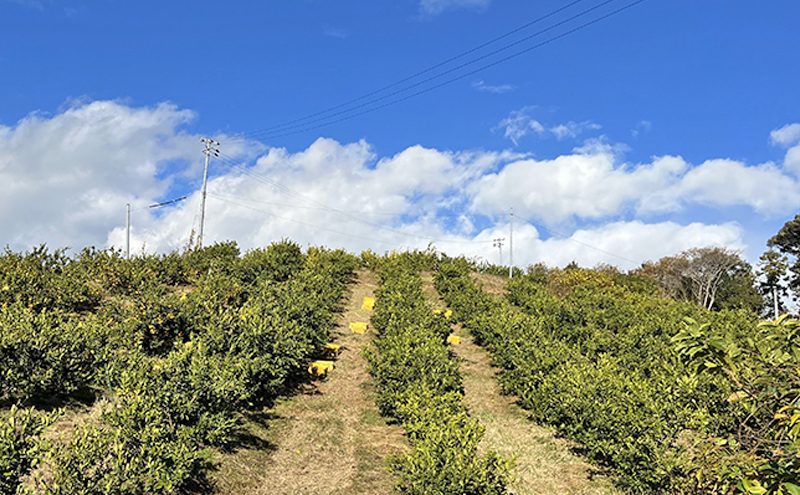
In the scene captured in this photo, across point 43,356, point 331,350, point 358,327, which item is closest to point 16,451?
point 43,356

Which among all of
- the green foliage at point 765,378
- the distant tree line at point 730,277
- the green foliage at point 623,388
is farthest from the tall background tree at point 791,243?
the green foliage at point 765,378

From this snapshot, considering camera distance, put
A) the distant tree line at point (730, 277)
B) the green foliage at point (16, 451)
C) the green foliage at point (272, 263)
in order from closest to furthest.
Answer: the green foliage at point (16, 451)
the green foliage at point (272, 263)
the distant tree line at point (730, 277)

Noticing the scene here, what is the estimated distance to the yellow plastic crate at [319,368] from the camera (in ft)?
42.1

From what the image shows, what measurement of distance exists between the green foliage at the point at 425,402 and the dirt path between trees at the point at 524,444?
544 mm

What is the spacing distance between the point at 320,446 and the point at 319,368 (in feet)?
12.5

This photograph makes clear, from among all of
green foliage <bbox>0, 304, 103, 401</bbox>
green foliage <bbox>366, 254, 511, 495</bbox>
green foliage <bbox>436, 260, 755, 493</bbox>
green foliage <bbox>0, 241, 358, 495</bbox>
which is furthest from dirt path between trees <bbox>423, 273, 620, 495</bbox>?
green foliage <bbox>0, 304, 103, 401</bbox>

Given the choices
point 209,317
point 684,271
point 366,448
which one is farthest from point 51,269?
point 684,271

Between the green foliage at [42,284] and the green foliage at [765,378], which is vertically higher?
the green foliage at [42,284]

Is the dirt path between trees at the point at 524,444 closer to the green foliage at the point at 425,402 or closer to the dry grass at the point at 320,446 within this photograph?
the green foliage at the point at 425,402

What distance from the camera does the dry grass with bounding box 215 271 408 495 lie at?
7551 mm

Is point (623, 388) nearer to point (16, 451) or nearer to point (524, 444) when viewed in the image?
point (524, 444)

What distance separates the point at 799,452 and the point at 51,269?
1746 centimetres

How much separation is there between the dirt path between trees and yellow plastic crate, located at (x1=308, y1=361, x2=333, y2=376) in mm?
3637

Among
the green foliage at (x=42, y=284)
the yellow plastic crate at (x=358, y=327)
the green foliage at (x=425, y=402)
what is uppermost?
the green foliage at (x=42, y=284)
